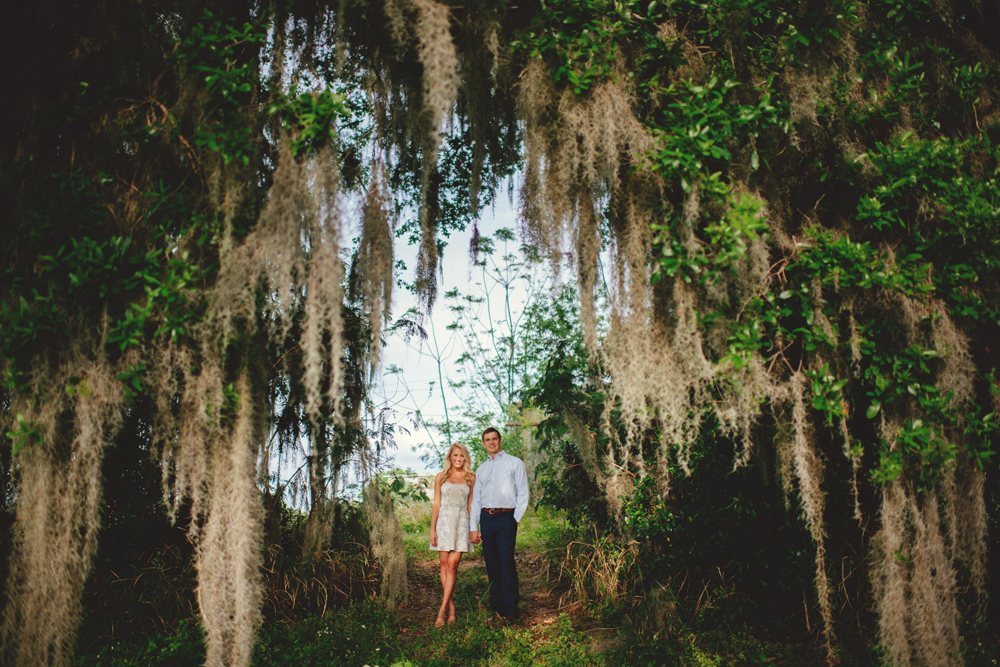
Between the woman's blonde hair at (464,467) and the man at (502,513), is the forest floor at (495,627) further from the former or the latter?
the woman's blonde hair at (464,467)

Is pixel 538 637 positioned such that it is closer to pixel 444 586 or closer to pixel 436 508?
pixel 444 586

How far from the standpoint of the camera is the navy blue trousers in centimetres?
423

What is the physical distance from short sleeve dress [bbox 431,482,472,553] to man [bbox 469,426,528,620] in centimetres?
9

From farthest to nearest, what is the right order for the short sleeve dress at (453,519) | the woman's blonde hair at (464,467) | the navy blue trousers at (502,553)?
the woman's blonde hair at (464,467) < the short sleeve dress at (453,519) < the navy blue trousers at (502,553)

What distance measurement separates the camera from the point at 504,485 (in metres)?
4.27

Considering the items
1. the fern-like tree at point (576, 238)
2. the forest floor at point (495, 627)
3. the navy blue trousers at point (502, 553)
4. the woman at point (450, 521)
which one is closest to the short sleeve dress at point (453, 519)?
the woman at point (450, 521)

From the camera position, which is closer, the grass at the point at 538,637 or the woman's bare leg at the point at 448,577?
the grass at the point at 538,637

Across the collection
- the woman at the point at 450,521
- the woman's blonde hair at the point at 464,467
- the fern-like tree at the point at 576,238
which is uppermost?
the fern-like tree at the point at 576,238

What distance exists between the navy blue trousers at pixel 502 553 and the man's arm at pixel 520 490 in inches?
2.5

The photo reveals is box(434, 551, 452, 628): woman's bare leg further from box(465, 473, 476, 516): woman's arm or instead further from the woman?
box(465, 473, 476, 516): woman's arm

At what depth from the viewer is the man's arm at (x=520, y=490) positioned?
14.0 feet

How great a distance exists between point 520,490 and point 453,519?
0.61 meters

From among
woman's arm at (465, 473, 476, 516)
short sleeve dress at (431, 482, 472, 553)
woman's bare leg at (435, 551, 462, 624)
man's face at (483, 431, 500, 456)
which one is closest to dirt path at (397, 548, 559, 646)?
woman's bare leg at (435, 551, 462, 624)

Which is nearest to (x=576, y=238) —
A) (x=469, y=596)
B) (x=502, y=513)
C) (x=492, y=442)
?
(x=492, y=442)
